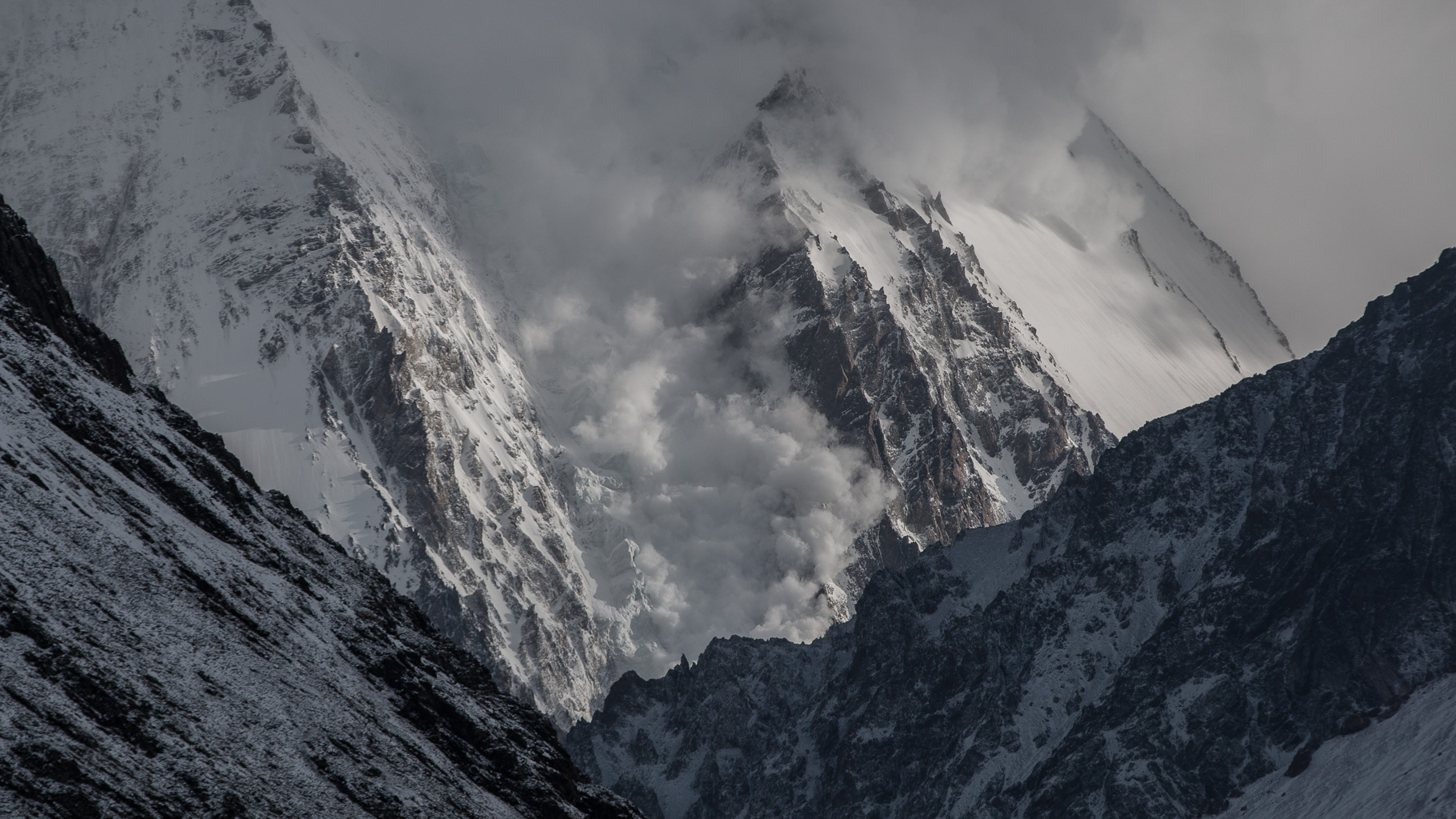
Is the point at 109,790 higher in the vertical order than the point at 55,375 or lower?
lower

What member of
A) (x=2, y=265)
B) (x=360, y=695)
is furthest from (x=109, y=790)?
(x=2, y=265)

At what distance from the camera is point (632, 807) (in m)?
158

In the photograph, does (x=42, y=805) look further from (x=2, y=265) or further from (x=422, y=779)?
(x=2, y=265)

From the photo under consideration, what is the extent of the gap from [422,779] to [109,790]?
33.9 metres

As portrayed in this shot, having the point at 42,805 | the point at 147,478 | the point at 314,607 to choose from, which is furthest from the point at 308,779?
the point at 147,478

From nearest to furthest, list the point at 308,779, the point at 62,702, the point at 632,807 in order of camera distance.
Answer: the point at 62,702 → the point at 308,779 → the point at 632,807

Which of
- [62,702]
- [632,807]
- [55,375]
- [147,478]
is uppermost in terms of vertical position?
[55,375]

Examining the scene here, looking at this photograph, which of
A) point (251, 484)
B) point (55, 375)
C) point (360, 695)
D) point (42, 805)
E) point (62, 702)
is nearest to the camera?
point (42, 805)

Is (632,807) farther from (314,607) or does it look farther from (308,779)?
(308,779)

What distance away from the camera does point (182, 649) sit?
12050 cm

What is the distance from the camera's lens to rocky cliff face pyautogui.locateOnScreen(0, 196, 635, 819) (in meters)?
104

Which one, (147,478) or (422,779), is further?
(147,478)

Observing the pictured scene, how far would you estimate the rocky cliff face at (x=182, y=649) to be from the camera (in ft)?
Result: 342

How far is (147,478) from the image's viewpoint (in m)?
147
